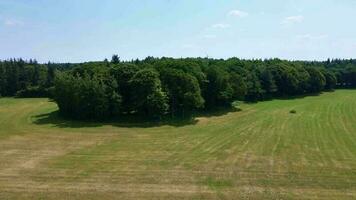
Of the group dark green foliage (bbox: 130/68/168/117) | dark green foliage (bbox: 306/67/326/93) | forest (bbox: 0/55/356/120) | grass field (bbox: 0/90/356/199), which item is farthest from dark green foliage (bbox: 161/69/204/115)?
dark green foliage (bbox: 306/67/326/93)

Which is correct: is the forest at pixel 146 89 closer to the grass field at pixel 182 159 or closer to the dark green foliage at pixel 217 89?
the dark green foliage at pixel 217 89

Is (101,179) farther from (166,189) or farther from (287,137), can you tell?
(287,137)

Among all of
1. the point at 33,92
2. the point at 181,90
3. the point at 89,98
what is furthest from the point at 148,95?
the point at 33,92

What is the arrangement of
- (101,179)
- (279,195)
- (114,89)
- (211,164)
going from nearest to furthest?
(279,195) → (101,179) → (211,164) → (114,89)

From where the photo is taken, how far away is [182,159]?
1628 inches

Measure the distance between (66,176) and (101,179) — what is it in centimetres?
301

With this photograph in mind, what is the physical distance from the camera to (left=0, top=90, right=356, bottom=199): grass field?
102 feet

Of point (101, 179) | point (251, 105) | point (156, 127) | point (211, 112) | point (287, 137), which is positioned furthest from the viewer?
point (251, 105)

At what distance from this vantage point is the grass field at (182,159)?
31125 millimetres

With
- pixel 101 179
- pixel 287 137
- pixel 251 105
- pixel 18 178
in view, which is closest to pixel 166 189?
pixel 101 179

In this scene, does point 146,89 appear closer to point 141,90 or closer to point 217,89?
point 141,90

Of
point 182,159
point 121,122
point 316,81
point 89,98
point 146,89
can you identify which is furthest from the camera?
point 316,81

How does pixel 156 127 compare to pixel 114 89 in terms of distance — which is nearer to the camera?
pixel 156 127

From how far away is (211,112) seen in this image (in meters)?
78.1
